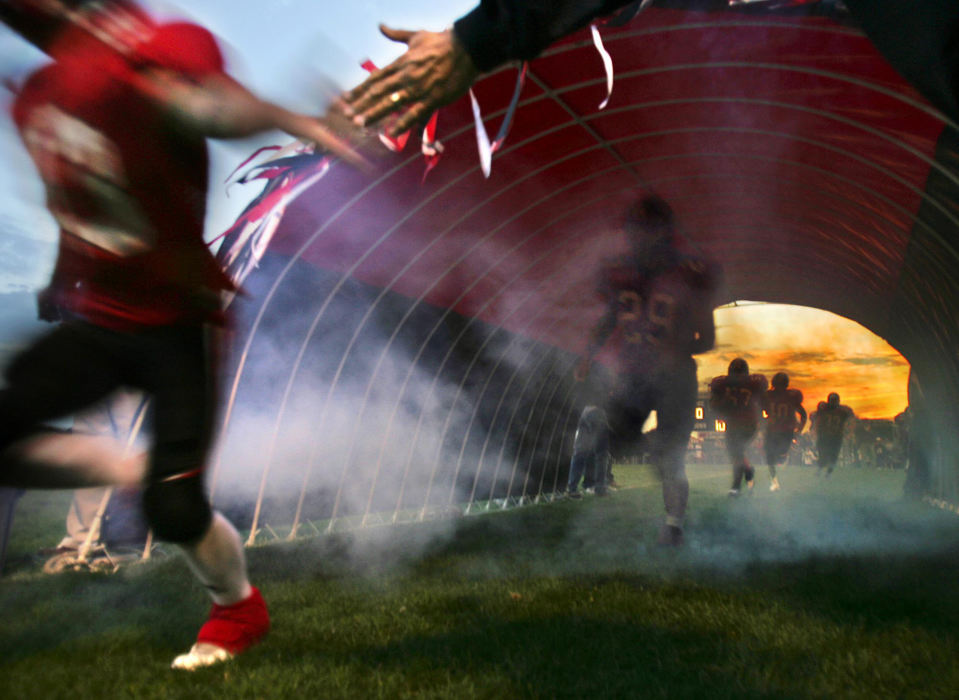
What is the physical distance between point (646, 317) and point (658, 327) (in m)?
0.10

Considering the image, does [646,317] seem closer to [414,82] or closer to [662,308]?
[662,308]

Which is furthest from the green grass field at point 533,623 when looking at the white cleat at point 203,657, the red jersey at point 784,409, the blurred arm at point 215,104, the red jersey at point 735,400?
the red jersey at point 784,409

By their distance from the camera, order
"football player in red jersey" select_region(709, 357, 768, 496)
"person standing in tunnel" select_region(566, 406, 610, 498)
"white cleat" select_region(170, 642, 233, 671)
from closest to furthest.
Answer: "white cleat" select_region(170, 642, 233, 671), "football player in red jersey" select_region(709, 357, 768, 496), "person standing in tunnel" select_region(566, 406, 610, 498)

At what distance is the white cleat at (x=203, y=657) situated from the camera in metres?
2.10

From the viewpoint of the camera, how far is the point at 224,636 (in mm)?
2113

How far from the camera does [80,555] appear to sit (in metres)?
4.59

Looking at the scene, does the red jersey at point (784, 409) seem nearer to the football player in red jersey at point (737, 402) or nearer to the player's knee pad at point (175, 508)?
the football player in red jersey at point (737, 402)

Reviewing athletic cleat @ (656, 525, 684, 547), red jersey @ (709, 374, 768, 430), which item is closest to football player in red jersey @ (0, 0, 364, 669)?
athletic cleat @ (656, 525, 684, 547)

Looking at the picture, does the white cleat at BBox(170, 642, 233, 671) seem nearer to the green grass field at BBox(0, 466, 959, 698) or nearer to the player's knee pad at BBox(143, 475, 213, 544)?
the green grass field at BBox(0, 466, 959, 698)

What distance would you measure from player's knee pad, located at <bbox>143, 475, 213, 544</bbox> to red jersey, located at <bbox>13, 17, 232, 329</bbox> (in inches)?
17.2

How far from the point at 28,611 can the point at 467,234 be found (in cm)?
492

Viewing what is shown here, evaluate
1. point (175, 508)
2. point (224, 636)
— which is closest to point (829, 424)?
point (224, 636)

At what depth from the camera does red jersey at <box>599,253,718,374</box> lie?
12.8 ft

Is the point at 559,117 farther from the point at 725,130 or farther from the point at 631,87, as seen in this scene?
the point at 725,130
